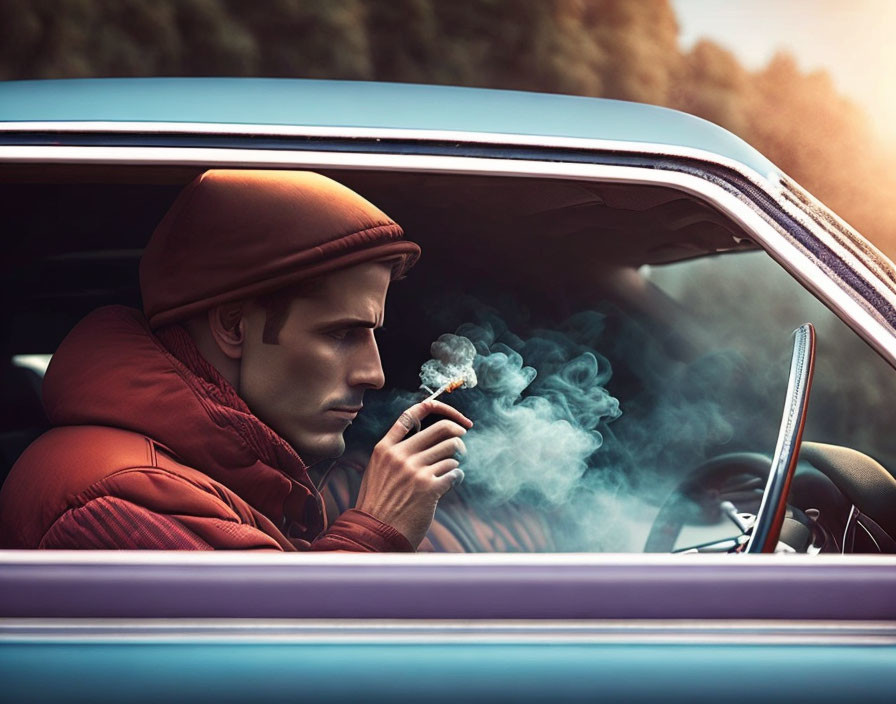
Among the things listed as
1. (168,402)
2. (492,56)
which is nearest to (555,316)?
(168,402)

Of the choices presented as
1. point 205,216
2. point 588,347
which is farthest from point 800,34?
point 205,216

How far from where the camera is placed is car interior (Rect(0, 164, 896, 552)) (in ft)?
6.36

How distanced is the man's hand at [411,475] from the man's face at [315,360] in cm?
13

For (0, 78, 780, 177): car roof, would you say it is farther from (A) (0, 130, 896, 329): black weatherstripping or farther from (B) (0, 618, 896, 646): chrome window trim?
(B) (0, 618, 896, 646): chrome window trim

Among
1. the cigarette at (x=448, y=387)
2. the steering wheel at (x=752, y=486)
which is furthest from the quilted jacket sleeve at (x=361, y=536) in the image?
the steering wheel at (x=752, y=486)

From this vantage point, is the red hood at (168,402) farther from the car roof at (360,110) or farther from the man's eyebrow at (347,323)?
the car roof at (360,110)

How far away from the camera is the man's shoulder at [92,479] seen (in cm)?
161

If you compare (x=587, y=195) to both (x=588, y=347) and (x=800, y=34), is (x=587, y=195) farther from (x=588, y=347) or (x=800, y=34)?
(x=800, y=34)

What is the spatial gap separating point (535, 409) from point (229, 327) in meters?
0.63

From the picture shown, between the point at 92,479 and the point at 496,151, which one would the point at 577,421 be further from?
the point at 92,479

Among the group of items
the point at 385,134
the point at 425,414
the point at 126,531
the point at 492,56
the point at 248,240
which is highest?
the point at 492,56

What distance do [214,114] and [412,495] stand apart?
0.75 metres

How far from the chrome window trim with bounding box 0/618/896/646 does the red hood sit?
0.38m

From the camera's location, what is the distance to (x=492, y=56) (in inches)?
242
